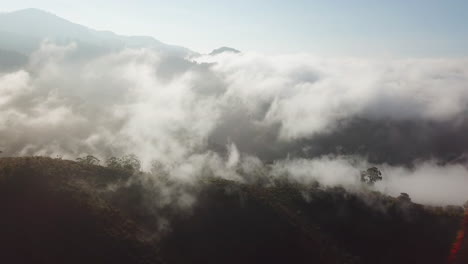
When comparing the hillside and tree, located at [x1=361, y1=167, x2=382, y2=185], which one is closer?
the hillside

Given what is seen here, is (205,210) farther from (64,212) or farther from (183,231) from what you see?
(64,212)

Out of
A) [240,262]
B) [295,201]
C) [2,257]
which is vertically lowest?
[2,257]

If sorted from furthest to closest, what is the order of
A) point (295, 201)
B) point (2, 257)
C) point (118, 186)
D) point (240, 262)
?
point (295, 201) < point (118, 186) < point (240, 262) < point (2, 257)

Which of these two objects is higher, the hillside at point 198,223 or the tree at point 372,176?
the tree at point 372,176

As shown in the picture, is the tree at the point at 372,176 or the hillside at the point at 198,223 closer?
the hillside at the point at 198,223

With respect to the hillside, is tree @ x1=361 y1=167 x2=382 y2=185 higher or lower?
higher

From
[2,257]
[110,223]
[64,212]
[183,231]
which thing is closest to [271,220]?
[183,231]

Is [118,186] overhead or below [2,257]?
overhead

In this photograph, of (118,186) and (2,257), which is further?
(118,186)
